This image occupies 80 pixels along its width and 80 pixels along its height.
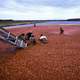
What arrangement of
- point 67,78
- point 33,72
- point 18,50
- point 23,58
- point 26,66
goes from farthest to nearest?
point 18,50
point 23,58
point 26,66
point 33,72
point 67,78

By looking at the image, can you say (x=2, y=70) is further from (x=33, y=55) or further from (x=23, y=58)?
(x=33, y=55)

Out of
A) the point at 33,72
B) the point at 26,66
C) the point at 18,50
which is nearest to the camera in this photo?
the point at 33,72

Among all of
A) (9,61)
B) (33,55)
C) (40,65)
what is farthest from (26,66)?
(33,55)

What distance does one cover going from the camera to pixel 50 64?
10625 mm

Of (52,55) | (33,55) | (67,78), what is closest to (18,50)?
(33,55)

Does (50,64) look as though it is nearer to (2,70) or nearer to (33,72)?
(33,72)

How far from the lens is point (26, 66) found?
34.0ft

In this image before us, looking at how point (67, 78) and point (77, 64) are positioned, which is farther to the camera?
point (77, 64)

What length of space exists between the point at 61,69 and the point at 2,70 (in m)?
3.10

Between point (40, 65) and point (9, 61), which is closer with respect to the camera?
point (40, 65)

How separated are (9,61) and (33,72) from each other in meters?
2.71

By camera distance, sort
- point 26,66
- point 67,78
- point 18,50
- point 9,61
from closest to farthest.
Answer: point 67,78
point 26,66
point 9,61
point 18,50

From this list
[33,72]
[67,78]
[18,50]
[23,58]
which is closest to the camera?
[67,78]

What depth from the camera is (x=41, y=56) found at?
1249 centimetres
